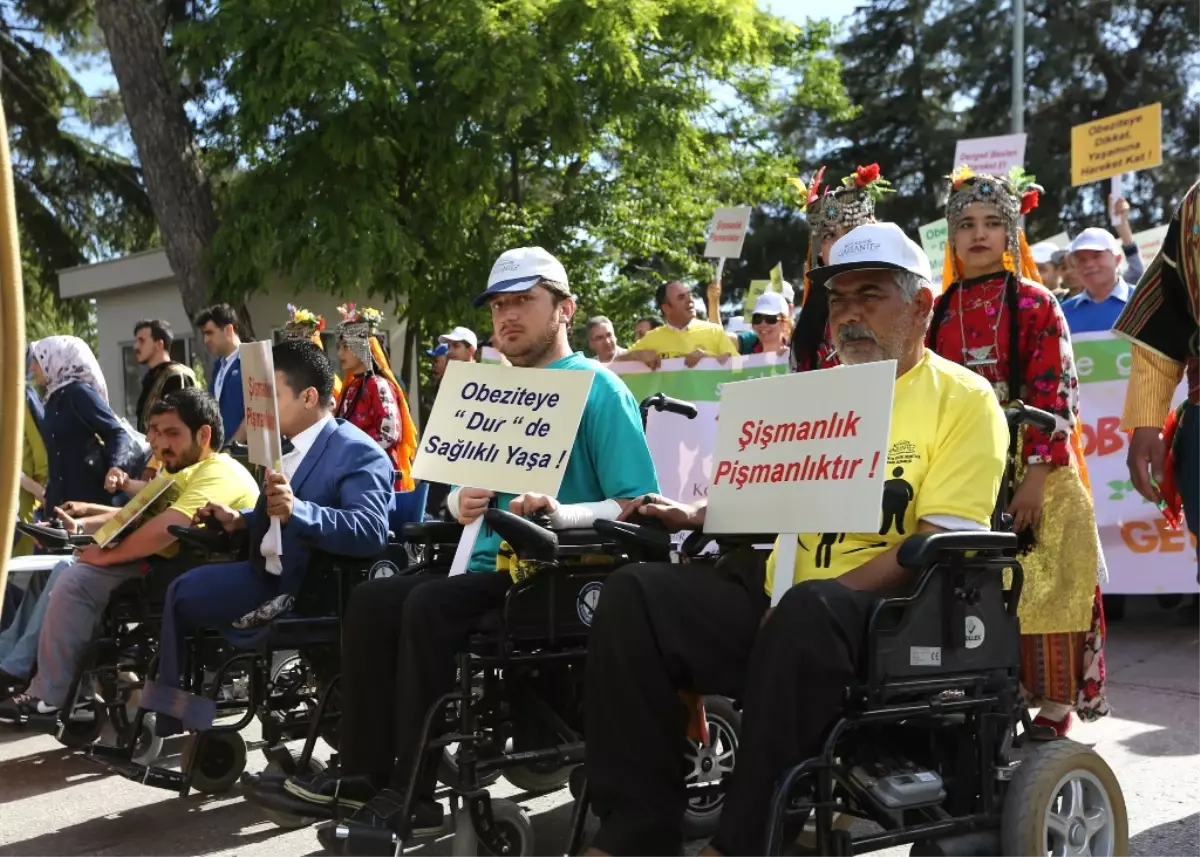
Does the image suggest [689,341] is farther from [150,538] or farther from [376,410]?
[150,538]

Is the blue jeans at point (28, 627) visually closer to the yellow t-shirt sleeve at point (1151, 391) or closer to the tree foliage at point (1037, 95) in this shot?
the yellow t-shirt sleeve at point (1151, 391)

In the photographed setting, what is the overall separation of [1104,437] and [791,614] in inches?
226

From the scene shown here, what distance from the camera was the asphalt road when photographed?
14.7 feet

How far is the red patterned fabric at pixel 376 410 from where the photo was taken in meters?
8.42

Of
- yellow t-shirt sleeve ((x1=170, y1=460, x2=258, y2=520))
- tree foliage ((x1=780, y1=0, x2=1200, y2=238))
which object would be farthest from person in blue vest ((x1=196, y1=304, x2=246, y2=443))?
tree foliage ((x1=780, y1=0, x2=1200, y2=238))

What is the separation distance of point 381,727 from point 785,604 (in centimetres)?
149

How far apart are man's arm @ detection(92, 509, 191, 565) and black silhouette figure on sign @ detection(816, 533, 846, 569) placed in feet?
10.0

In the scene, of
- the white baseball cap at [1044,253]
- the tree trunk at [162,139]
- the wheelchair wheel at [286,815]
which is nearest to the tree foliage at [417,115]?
the tree trunk at [162,139]

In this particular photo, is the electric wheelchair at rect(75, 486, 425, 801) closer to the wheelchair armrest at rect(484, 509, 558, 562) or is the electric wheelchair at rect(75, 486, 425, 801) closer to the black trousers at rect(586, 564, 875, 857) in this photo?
the wheelchair armrest at rect(484, 509, 558, 562)

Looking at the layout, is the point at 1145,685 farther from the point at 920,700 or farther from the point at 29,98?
the point at 29,98

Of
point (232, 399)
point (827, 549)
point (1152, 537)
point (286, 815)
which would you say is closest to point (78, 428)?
point (232, 399)

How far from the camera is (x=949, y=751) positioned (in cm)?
330

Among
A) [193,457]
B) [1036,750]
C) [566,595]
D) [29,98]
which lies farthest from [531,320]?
[29,98]

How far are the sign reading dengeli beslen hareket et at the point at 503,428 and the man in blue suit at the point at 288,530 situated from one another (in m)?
0.69
